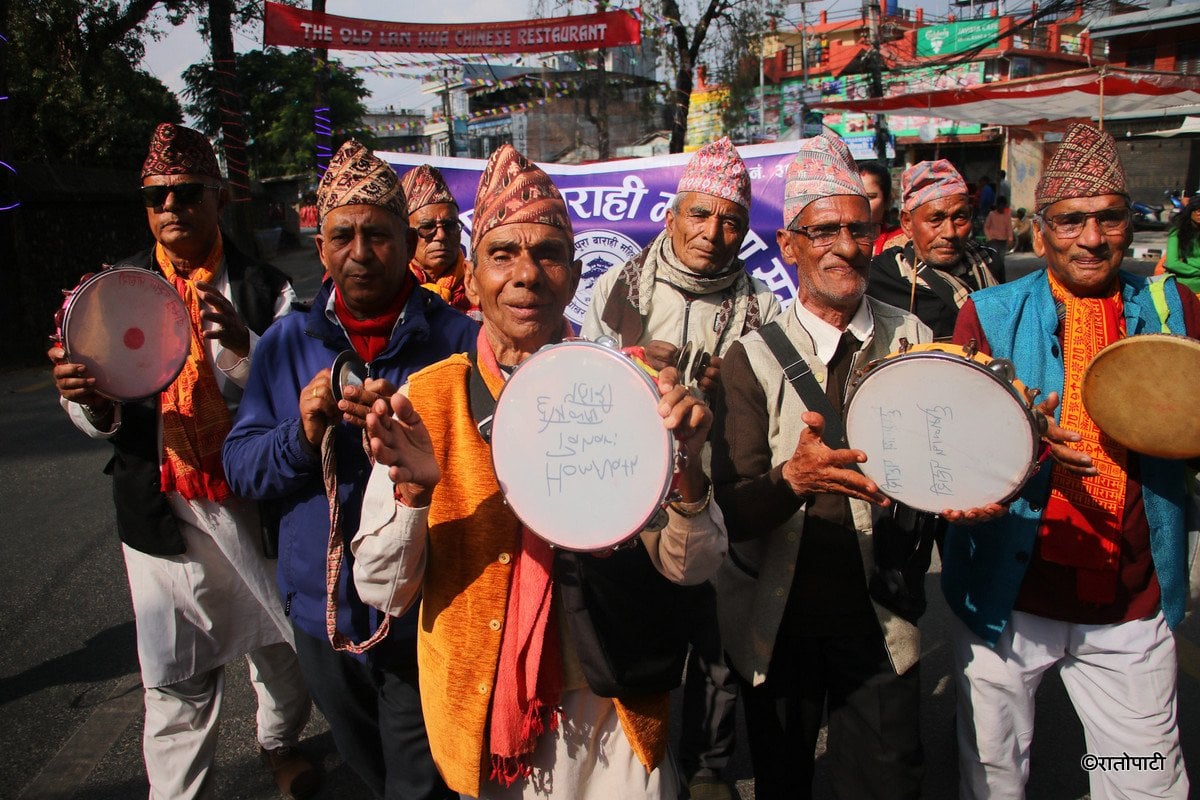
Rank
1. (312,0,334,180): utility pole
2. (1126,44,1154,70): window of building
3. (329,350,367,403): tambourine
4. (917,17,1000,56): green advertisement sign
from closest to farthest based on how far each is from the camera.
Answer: (329,350,367,403): tambourine < (312,0,334,180): utility pole < (1126,44,1154,70): window of building < (917,17,1000,56): green advertisement sign

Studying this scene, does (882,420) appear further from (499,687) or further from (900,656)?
(499,687)

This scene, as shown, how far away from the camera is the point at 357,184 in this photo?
235 cm

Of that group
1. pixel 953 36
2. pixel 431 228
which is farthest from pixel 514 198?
pixel 953 36

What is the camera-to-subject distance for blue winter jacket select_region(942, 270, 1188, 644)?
2.30m

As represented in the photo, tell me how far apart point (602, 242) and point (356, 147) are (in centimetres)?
314

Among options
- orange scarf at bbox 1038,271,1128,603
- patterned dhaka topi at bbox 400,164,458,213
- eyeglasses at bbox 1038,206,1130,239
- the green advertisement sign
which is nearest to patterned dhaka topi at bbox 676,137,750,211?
eyeglasses at bbox 1038,206,1130,239

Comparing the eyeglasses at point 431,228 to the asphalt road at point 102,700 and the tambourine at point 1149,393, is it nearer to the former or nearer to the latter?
the asphalt road at point 102,700

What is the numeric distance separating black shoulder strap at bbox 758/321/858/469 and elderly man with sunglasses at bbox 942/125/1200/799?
53cm

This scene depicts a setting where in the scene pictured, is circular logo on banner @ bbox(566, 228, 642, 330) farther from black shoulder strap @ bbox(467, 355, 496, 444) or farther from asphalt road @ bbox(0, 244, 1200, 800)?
black shoulder strap @ bbox(467, 355, 496, 444)

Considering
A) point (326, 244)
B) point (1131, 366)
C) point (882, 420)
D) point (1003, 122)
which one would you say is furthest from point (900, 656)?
point (1003, 122)

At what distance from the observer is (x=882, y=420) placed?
6.44ft

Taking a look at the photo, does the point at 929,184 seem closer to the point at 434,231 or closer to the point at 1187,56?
the point at 434,231

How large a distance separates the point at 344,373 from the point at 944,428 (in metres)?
1.33

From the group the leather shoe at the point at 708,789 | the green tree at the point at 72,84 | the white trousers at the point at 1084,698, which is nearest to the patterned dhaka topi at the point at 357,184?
the white trousers at the point at 1084,698
